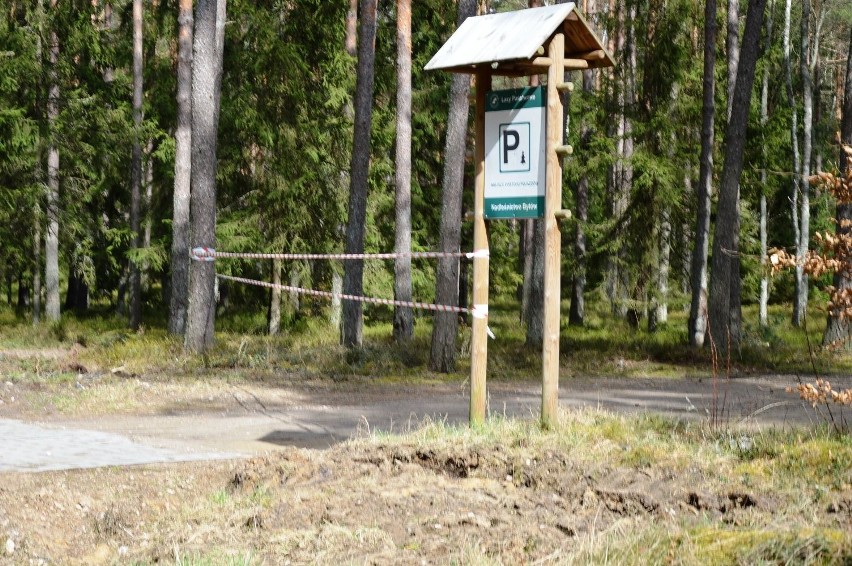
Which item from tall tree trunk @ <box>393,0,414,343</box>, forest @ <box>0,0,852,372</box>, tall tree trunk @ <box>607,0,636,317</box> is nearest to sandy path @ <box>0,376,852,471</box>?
forest @ <box>0,0,852,372</box>

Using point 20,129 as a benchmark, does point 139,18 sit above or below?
above

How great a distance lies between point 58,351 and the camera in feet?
76.2

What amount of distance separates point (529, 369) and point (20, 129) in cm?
1502

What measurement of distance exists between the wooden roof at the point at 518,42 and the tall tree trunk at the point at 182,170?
15271mm

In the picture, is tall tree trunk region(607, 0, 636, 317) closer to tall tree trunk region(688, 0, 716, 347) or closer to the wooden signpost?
tall tree trunk region(688, 0, 716, 347)

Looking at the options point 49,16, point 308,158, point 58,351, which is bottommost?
point 58,351

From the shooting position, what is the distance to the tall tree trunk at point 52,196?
28.4 metres

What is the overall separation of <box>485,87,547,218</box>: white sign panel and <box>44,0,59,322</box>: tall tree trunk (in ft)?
69.0

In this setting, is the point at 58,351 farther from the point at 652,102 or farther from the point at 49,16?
the point at 652,102

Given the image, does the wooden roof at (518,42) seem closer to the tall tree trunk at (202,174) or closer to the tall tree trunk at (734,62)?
the tall tree trunk at (202,174)

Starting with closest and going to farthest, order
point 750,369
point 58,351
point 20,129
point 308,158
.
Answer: point 750,369, point 58,351, point 20,129, point 308,158

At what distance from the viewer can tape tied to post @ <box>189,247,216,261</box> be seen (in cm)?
1886

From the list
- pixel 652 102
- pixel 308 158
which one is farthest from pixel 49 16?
pixel 652 102

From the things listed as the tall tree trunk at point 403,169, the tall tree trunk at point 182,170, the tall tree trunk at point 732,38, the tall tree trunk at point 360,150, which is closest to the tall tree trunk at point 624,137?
the tall tree trunk at point 732,38
